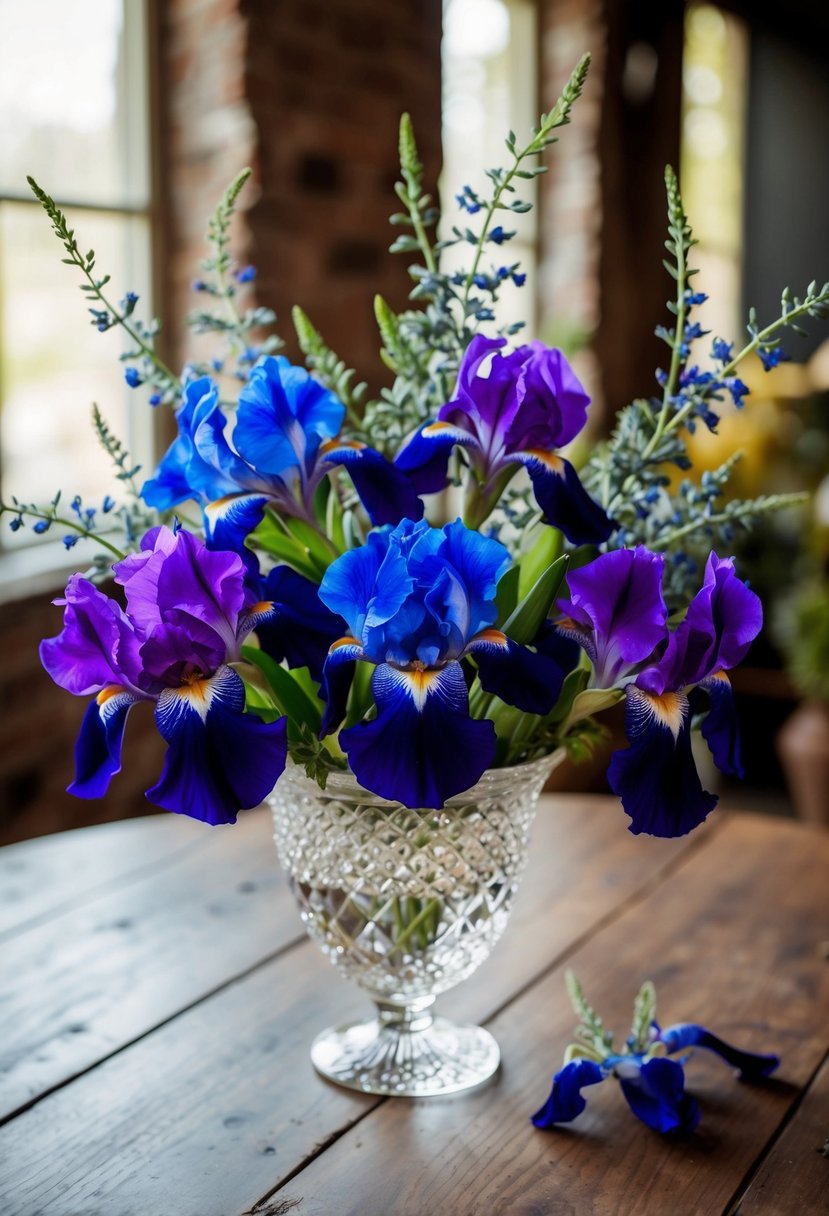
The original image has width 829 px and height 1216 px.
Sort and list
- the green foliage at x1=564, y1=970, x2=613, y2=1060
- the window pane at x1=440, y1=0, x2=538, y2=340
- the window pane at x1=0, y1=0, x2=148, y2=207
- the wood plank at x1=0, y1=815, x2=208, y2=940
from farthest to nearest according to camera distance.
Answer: the window pane at x1=440, y1=0, x2=538, y2=340 < the window pane at x1=0, y1=0, x2=148, y2=207 < the wood plank at x1=0, y1=815, x2=208, y2=940 < the green foliage at x1=564, y1=970, x2=613, y2=1060

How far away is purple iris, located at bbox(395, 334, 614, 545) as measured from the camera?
2.63ft

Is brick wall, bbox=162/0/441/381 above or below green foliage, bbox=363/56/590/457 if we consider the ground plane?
above

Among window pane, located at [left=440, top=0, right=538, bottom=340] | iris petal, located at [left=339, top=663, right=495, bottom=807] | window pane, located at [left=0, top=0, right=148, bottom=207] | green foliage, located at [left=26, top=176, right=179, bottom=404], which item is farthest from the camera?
window pane, located at [left=440, top=0, right=538, bottom=340]

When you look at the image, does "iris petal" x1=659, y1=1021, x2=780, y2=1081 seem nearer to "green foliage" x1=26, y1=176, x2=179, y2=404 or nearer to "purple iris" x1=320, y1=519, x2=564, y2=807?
"purple iris" x1=320, y1=519, x2=564, y2=807

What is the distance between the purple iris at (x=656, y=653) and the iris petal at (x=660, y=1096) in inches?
8.7

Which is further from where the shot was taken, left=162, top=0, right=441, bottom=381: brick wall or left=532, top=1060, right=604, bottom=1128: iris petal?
left=162, top=0, right=441, bottom=381: brick wall

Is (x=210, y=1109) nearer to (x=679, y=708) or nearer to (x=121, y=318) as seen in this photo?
(x=679, y=708)

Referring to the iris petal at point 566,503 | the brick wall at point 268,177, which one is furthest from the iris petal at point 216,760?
the brick wall at point 268,177

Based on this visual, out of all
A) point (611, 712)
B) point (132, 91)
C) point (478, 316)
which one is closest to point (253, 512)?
point (478, 316)

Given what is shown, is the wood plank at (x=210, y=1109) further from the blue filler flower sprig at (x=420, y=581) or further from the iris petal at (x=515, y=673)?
the iris petal at (x=515, y=673)

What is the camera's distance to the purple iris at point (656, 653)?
0.74m

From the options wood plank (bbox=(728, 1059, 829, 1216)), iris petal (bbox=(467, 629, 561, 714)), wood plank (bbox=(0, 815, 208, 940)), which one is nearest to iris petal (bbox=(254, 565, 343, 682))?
iris petal (bbox=(467, 629, 561, 714))

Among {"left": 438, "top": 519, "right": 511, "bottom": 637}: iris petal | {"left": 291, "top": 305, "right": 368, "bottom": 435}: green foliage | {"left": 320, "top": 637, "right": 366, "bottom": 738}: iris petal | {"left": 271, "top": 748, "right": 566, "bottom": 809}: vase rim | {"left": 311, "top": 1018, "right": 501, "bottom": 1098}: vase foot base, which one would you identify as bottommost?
{"left": 311, "top": 1018, "right": 501, "bottom": 1098}: vase foot base

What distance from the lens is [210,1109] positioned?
2.93 feet
